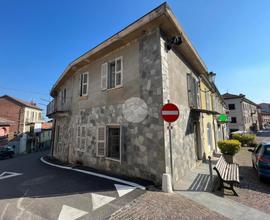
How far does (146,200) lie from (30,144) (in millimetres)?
31063

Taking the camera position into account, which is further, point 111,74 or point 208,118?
point 208,118

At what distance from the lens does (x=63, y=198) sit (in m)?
4.45

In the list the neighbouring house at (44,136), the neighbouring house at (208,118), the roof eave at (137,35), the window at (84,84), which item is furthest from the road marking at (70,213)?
the neighbouring house at (44,136)

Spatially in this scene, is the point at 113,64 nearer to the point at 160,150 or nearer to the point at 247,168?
the point at 160,150

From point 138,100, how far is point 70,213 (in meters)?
4.17

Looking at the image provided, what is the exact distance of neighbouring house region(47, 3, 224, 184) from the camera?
575 centimetres

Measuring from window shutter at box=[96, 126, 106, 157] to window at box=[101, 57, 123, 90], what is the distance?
6.76 feet

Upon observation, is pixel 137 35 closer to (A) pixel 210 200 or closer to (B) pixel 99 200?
(B) pixel 99 200

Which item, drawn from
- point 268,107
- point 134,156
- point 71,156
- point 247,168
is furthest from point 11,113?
point 268,107

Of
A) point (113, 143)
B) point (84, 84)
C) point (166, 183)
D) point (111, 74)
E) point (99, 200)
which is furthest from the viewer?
point (84, 84)

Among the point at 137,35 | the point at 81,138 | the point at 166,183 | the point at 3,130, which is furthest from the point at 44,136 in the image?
the point at 166,183

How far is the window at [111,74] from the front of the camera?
738cm

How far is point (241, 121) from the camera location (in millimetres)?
32750

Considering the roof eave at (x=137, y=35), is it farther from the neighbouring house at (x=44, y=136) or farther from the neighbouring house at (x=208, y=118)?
the neighbouring house at (x=44, y=136)
